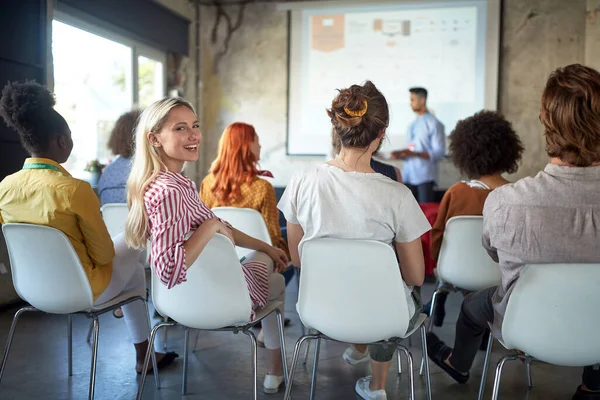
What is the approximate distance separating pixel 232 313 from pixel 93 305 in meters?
0.59

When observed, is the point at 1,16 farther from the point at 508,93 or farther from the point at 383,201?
the point at 508,93

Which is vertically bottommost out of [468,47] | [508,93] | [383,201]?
[383,201]

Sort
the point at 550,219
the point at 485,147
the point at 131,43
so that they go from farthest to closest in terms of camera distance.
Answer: the point at 131,43, the point at 485,147, the point at 550,219

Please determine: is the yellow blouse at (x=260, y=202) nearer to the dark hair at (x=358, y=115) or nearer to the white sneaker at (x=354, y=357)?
the white sneaker at (x=354, y=357)

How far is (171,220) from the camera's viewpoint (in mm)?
1823

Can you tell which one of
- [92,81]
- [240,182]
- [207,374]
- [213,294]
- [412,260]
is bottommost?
[207,374]

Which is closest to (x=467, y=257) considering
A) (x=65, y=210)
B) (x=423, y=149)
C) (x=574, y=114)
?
(x=574, y=114)

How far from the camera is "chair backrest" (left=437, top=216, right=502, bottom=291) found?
241cm

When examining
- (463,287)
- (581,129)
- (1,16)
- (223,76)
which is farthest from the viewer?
(223,76)

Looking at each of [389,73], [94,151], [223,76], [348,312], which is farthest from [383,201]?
[223,76]

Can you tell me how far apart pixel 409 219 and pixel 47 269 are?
4.13 feet

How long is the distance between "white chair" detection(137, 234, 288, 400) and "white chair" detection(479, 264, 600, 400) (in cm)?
81

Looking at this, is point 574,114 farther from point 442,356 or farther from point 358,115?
point 442,356

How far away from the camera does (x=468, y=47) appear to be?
6.16m
